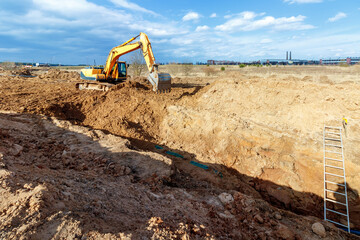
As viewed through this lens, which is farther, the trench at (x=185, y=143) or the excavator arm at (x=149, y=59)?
the excavator arm at (x=149, y=59)

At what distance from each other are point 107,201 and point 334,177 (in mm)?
7567

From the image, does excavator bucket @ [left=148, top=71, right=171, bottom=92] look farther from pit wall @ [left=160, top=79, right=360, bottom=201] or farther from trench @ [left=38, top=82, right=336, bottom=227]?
pit wall @ [left=160, top=79, right=360, bottom=201]

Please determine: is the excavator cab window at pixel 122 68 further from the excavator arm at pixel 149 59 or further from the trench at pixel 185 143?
the trench at pixel 185 143

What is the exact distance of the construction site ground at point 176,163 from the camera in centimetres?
302

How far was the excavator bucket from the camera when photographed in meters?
13.1

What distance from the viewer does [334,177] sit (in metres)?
7.02

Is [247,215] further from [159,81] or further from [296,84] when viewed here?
[159,81]

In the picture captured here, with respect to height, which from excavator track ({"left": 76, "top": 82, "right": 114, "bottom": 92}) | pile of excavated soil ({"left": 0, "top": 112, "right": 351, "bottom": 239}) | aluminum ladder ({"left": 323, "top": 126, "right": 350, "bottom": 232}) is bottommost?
aluminum ladder ({"left": 323, "top": 126, "right": 350, "bottom": 232})

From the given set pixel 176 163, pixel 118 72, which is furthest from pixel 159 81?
pixel 176 163

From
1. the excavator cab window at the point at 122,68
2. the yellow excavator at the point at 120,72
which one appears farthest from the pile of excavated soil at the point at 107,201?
the excavator cab window at the point at 122,68

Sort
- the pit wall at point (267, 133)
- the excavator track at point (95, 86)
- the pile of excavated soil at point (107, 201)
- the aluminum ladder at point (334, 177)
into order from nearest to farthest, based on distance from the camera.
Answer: the pile of excavated soil at point (107, 201)
the aluminum ladder at point (334, 177)
the pit wall at point (267, 133)
the excavator track at point (95, 86)

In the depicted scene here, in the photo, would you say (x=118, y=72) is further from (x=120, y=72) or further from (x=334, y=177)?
(x=334, y=177)

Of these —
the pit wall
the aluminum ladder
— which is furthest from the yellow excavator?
the aluminum ladder

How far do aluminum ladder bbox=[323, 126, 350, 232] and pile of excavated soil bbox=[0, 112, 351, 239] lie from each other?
2.28 m
